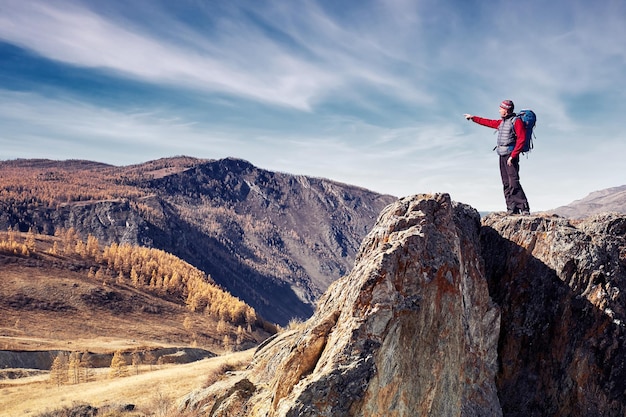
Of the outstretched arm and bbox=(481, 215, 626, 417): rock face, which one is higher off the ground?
the outstretched arm

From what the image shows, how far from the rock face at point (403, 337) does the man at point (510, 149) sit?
173 inches

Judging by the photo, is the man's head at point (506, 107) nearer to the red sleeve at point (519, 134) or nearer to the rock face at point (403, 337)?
the red sleeve at point (519, 134)

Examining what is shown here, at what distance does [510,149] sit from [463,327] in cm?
793

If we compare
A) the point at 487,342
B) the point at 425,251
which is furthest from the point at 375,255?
the point at 487,342

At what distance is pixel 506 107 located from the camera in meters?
18.7

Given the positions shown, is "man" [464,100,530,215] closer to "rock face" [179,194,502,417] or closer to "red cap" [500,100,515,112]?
"red cap" [500,100,515,112]

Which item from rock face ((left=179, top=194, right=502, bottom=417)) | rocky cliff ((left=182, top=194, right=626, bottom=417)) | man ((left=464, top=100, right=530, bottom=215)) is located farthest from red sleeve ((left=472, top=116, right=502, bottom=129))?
rock face ((left=179, top=194, right=502, bottom=417))

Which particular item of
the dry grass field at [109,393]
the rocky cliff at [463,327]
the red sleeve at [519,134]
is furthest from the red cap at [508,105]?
the dry grass field at [109,393]

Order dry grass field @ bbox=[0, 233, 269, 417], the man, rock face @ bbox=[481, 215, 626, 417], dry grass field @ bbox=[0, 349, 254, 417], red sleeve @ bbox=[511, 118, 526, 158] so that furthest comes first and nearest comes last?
dry grass field @ bbox=[0, 233, 269, 417], dry grass field @ bbox=[0, 349, 254, 417], the man, red sleeve @ bbox=[511, 118, 526, 158], rock face @ bbox=[481, 215, 626, 417]

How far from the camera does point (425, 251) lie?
1430 centimetres

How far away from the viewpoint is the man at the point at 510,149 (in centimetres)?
1830

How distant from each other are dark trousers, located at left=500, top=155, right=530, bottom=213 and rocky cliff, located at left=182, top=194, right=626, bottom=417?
1.23m

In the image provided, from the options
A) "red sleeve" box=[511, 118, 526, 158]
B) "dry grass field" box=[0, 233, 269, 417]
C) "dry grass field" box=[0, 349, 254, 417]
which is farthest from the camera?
"dry grass field" box=[0, 233, 269, 417]

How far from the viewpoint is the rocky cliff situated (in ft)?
41.6
